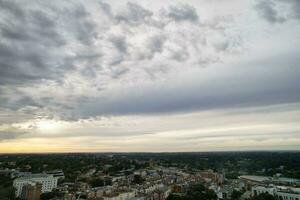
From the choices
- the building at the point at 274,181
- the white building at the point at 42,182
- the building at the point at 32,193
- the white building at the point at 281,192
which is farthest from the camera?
the building at the point at 274,181

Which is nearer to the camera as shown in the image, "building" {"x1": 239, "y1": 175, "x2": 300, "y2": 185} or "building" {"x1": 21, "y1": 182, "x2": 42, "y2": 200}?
"building" {"x1": 21, "y1": 182, "x2": 42, "y2": 200}

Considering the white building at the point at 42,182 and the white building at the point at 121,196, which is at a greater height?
the white building at the point at 42,182

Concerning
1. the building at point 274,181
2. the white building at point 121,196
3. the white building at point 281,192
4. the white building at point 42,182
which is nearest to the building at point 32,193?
the white building at point 42,182

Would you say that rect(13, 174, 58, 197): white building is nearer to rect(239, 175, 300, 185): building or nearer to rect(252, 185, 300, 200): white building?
rect(252, 185, 300, 200): white building

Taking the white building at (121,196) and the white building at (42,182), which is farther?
the white building at (42,182)

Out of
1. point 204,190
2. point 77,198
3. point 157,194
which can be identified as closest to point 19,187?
point 77,198

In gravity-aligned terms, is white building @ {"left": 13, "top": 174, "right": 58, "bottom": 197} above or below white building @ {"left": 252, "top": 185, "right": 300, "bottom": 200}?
above

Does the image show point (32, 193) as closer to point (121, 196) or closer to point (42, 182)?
point (42, 182)

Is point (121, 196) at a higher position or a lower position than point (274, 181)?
lower

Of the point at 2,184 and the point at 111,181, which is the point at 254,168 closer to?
the point at 111,181

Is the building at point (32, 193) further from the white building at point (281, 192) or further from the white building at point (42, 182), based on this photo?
the white building at point (281, 192)

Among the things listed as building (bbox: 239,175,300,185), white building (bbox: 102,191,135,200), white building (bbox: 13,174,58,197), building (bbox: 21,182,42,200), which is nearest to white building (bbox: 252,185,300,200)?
building (bbox: 239,175,300,185)

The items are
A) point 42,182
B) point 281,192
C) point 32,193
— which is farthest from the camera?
point 42,182

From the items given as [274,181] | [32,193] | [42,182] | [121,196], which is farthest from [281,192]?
[42,182]
